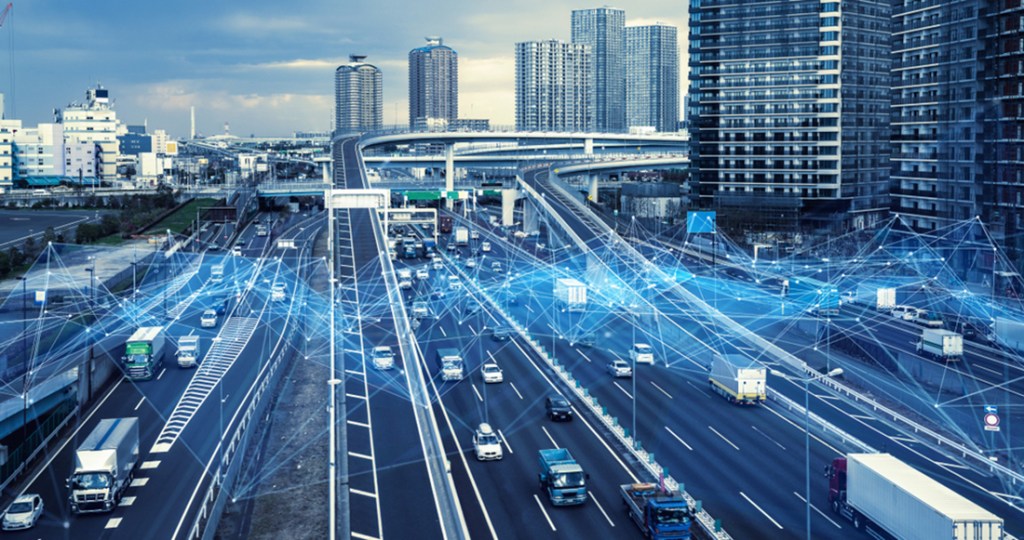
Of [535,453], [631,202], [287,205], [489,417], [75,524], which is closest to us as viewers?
[75,524]

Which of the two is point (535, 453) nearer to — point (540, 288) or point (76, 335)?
point (76, 335)

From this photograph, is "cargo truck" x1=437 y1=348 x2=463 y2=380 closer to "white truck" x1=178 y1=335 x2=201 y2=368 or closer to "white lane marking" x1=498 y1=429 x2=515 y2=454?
"white lane marking" x1=498 y1=429 x2=515 y2=454

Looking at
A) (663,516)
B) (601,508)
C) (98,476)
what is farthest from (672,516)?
(98,476)

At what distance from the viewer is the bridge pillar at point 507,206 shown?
91.9 metres

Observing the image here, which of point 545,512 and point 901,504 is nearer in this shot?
point 901,504

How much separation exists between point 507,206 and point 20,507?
73246 mm

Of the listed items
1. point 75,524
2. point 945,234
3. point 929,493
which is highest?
point 945,234

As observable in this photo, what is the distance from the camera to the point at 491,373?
34000 millimetres

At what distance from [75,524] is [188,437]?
6580 mm

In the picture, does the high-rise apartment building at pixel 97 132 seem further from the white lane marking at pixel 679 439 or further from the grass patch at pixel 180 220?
the white lane marking at pixel 679 439

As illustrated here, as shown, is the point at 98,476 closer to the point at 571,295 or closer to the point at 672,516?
the point at 672,516

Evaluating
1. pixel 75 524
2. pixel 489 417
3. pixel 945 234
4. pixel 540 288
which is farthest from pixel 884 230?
pixel 75 524

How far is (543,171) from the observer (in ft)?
345

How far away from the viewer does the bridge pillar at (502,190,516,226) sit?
302 ft
